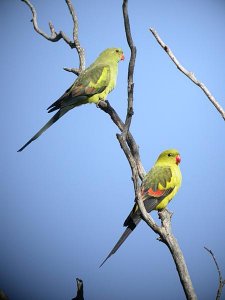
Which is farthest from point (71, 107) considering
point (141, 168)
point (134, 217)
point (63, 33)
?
point (134, 217)

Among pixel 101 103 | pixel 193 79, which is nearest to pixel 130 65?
pixel 193 79

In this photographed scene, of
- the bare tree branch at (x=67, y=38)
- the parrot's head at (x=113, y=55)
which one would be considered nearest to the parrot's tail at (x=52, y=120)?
the bare tree branch at (x=67, y=38)

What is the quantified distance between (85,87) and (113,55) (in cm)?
113

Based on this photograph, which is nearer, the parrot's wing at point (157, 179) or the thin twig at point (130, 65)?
the thin twig at point (130, 65)

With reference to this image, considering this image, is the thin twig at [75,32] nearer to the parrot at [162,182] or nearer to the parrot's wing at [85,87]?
→ the parrot's wing at [85,87]

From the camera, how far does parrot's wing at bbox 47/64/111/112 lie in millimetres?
5110

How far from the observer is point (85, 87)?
207 inches

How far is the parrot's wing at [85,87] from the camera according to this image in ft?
16.8

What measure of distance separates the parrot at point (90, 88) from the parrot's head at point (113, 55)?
31 millimetres

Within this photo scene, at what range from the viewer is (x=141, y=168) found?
14.0 feet

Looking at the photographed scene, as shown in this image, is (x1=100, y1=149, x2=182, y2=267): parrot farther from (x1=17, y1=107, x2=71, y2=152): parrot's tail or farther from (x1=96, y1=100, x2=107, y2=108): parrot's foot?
(x1=17, y1=107, x2=71, y2=152): parrot's tail

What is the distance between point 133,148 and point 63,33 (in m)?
2.43

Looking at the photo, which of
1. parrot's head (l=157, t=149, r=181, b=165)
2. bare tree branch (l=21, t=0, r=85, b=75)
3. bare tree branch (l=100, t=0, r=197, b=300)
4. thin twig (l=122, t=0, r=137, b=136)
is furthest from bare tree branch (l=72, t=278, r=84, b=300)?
bare tree branch (l=21, t=0, r=85, b=75)

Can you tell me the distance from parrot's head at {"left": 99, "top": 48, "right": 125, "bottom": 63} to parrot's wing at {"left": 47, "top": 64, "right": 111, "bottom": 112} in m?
0.49
